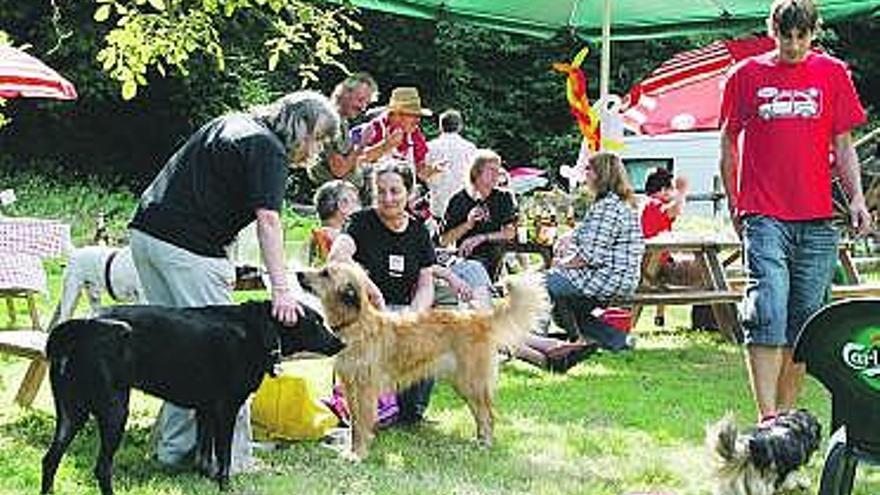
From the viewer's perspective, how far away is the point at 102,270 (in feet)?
23.7

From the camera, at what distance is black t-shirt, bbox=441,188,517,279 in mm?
8930

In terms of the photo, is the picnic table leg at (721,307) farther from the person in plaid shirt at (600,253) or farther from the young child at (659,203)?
the person in plaid shirt at (600,253)

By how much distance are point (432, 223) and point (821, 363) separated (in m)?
6.14

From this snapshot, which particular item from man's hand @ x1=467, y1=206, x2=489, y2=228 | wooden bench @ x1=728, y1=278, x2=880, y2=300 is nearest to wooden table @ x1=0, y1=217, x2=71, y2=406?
man's hand @ x1=467, y1=206, x2=489, y2=228

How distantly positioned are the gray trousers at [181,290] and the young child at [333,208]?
6.41 feet

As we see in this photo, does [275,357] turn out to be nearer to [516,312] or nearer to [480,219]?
[516,312]

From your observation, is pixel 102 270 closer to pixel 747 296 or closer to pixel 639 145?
pixel 747 296

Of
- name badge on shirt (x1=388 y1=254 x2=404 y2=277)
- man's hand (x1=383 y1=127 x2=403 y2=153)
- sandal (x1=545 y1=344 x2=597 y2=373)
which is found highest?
man's hand (x1=383 y1=127 x2=403 y2=153)

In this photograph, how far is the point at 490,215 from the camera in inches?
351

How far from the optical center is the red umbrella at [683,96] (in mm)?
14742

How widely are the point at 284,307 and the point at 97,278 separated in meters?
2.56

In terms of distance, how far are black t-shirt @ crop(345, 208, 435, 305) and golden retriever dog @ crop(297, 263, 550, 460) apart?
0.44 metres

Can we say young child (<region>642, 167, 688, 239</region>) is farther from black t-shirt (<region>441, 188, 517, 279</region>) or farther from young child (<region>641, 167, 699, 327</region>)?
black t-shirt (<region>441, 188, 517, 279</region>)

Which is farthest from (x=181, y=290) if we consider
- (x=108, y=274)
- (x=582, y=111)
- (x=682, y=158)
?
(x=682, y=158)
